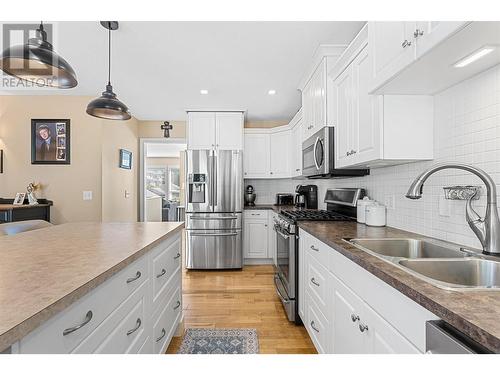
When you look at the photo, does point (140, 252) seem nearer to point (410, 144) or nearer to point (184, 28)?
point (410, 144)

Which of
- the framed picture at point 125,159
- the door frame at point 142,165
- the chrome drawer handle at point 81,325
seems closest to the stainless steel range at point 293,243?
the chrome drawer handle at point 81,325

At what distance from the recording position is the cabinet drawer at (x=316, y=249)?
1.65m

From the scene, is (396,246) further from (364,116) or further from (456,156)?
(364,116)

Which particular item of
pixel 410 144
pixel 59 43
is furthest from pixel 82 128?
pixel 410 144

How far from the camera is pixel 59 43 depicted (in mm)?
2445

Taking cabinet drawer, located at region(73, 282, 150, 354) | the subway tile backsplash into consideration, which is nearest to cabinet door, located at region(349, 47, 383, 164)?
the subway tile backsplash

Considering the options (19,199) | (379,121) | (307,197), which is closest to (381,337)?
(379,121)

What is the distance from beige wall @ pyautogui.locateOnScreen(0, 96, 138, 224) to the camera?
13.0 feet

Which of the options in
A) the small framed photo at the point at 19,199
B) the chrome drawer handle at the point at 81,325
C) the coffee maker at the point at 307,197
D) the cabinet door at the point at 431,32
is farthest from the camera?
the coffee maker at the point at 307,197

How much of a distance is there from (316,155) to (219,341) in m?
1.82

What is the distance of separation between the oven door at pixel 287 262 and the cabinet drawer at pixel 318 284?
324 mm

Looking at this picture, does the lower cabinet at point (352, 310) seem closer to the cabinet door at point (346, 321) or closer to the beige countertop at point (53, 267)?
the cabinet door at point (346, 321)

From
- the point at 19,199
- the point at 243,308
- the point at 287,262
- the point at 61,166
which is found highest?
the point at 61,166

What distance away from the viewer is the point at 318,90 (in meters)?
2.61
